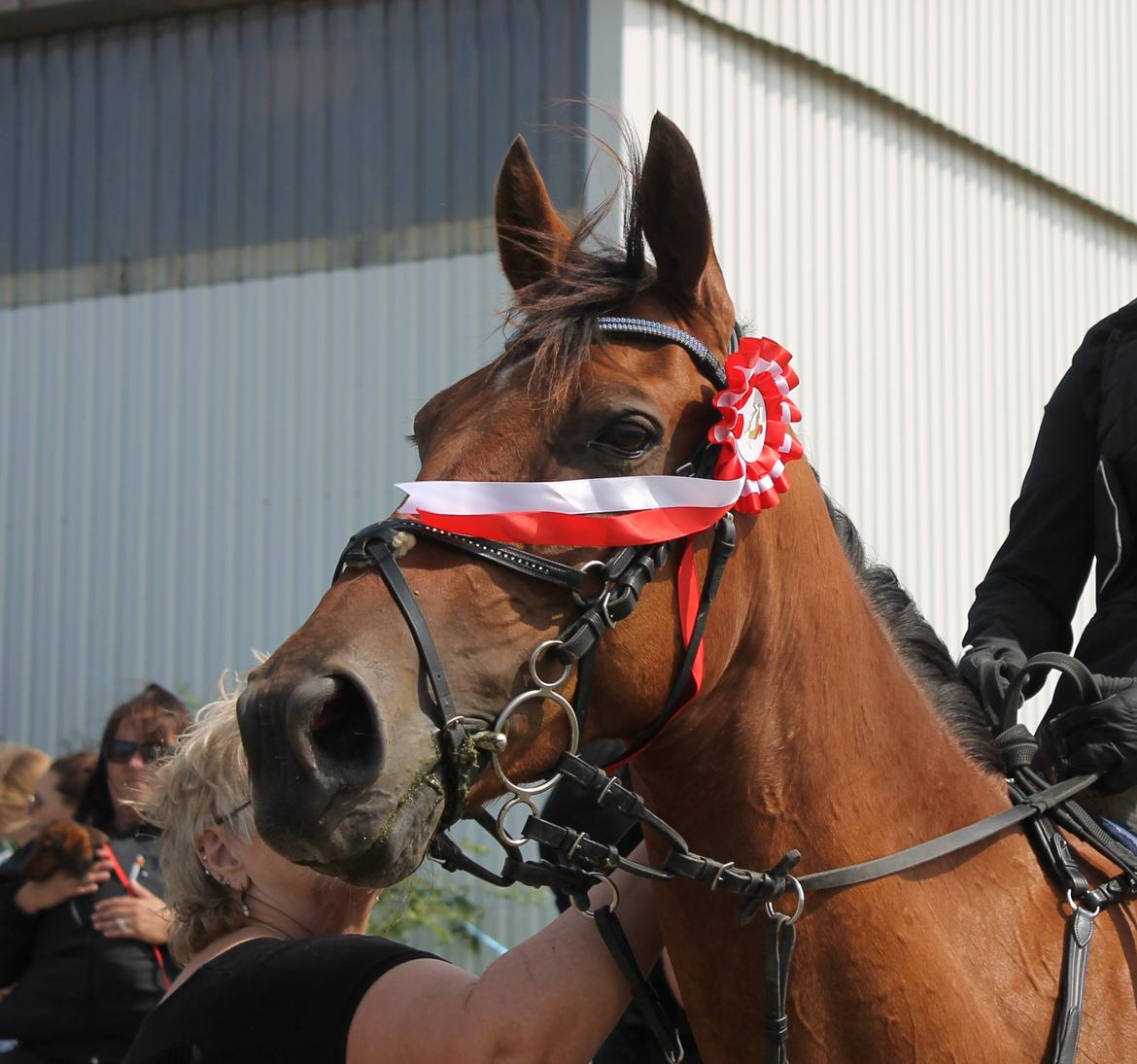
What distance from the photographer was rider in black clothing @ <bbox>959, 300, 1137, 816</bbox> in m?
2.85

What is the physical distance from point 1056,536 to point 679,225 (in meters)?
1.33

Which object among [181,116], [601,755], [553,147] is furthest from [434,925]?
[601,755]

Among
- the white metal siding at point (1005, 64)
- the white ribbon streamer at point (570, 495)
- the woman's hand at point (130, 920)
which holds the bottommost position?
the woman's hand at point (130, 920)

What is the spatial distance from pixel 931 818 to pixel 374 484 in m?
6.70

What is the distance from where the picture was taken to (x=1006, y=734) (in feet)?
9.26

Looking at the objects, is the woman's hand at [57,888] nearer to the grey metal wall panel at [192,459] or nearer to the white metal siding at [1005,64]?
the grey metal wall panel at [192,459]

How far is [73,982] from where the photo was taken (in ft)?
16.0

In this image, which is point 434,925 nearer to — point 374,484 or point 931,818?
point 374,484

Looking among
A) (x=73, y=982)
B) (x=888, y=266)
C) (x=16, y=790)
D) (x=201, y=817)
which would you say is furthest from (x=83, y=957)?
(x=888, y=266)

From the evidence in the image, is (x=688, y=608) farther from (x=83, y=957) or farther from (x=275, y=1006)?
(x=83, y=957)

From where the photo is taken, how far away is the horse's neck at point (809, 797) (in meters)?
2.33

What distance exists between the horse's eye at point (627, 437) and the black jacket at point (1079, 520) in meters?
1.09

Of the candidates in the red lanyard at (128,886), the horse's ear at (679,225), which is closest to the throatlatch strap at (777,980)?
the horse's ear at (679,225)

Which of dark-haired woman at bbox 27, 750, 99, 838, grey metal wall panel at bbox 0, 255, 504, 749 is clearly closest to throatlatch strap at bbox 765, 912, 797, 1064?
dark-haired woman at bbox 27, 750, 99, 838
